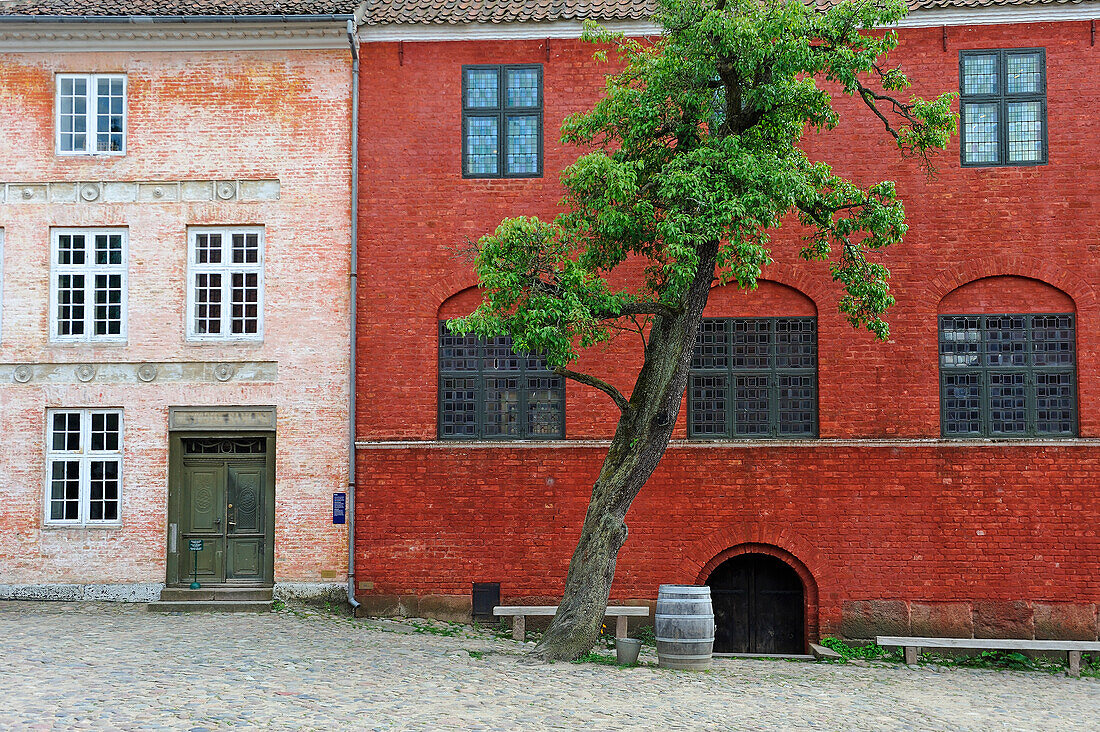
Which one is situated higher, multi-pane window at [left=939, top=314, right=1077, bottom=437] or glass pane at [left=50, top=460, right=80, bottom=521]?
multi-pane window at [left=939, top=314, right=1077, bottom=437]

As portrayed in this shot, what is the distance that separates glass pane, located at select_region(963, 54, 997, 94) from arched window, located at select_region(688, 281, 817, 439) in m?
3.96

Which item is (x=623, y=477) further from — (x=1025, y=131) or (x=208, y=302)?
(x=1025, y=131)

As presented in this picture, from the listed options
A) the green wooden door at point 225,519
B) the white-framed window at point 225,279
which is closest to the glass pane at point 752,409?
the green wooden door at point 225,519

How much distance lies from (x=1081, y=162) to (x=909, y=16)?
322cm

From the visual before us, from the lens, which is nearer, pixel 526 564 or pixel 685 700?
pixel 685 700

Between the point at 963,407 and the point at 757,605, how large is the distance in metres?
4.08

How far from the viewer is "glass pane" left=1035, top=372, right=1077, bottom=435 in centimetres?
1524

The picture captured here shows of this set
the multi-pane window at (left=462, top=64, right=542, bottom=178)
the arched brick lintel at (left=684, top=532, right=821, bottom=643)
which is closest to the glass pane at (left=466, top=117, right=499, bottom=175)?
the multi-pane window at (left=462, top=64, right=542, bottom=178)

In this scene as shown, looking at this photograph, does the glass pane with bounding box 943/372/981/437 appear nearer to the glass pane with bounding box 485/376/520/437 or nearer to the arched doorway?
the arched doorway

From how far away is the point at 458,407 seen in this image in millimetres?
15742

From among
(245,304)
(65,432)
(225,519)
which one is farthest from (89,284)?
(225,519)

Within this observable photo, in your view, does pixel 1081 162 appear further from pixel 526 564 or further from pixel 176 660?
pixel 176 660

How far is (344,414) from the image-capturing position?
1570 cm

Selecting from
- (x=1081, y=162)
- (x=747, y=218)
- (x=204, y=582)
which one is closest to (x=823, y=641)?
(x=747, y=218)
